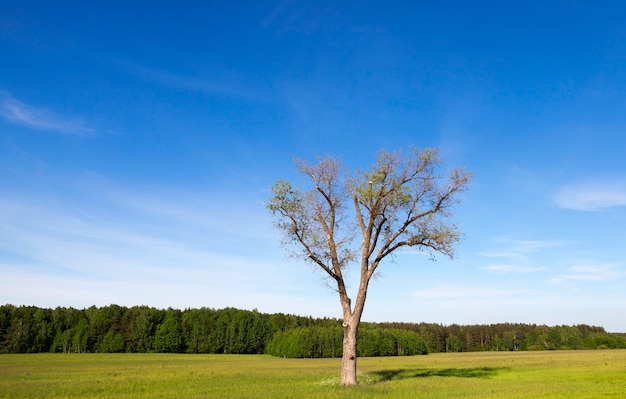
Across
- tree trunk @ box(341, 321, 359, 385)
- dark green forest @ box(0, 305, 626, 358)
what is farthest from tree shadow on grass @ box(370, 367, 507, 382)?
dark green forest @ box(0, 305, 626, 358)

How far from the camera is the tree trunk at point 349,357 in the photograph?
26266mm

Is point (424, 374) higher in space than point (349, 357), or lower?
lower

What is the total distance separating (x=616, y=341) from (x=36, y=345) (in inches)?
7094

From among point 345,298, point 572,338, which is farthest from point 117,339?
point 572,338

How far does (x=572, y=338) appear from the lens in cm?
17112

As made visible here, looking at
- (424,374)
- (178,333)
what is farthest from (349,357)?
(178,333)

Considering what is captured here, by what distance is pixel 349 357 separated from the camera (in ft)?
87.5

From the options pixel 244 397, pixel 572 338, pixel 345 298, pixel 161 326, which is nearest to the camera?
pixel 244 397

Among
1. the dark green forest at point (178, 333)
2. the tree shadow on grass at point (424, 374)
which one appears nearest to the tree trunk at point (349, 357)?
the tree shadow on grass at point (424, 374)

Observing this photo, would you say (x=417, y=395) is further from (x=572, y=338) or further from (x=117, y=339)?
(x=572, y=338)

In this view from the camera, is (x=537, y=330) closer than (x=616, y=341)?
No

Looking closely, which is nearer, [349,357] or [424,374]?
[349,357]

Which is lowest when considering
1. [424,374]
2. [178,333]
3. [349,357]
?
[178,333]

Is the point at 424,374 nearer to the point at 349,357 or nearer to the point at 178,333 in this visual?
the point at 349,357
